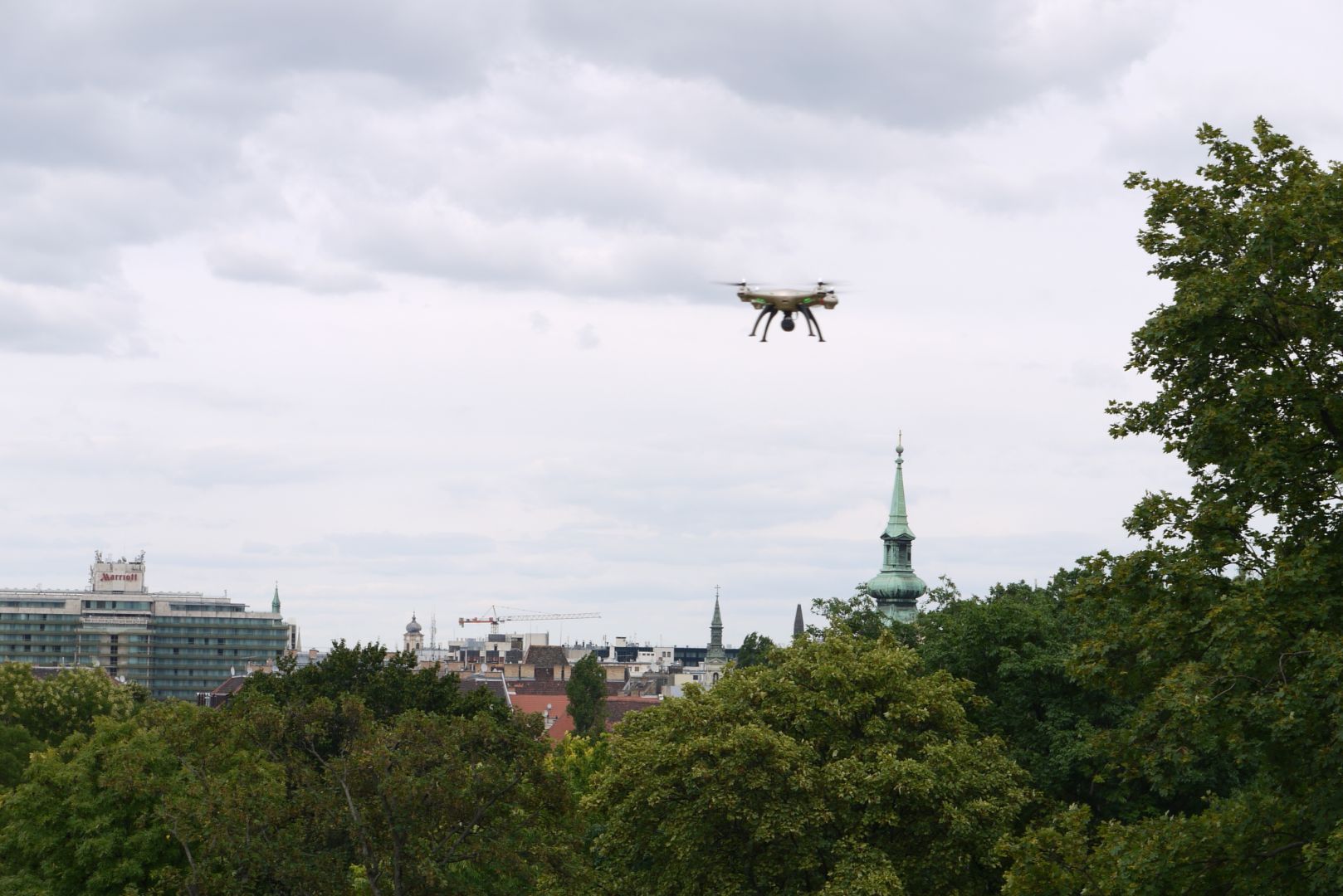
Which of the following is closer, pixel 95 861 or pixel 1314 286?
pixel 1314 286

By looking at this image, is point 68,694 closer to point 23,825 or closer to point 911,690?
point 23,825

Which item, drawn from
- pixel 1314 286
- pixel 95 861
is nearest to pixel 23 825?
pixel 95 861

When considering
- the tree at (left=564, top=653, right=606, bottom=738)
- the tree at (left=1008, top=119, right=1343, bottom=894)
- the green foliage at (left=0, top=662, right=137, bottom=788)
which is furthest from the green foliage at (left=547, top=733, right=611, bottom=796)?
the tree at (left=564, top=653, right=606, bottom=738)

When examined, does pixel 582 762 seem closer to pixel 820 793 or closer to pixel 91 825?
pixel 91 825

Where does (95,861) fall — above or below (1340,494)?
below

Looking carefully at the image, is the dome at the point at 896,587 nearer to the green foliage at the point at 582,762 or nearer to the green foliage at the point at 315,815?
the green foliage at the point at 582,762

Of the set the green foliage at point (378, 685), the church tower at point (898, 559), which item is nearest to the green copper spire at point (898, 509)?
the church tower at point (898, 559)
